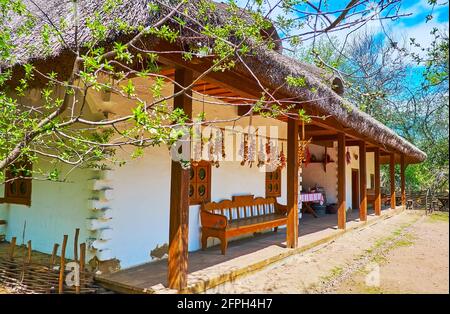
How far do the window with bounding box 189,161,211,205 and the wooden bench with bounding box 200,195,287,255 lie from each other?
0.15m

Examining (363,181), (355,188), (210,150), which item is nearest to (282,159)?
(210,150)

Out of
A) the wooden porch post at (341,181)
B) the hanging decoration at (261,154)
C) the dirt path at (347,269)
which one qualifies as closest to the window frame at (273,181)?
the hanging decoration at (261,154)

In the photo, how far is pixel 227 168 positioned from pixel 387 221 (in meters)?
6.07

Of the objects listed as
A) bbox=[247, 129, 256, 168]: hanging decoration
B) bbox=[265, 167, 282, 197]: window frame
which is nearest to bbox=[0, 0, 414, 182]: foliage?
bbox=[247, 129, 256, 168]: hanging decoration

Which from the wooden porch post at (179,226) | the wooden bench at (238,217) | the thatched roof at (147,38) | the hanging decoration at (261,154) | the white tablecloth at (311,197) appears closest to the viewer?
the thatched roof at (147,38)

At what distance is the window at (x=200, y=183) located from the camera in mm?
5352

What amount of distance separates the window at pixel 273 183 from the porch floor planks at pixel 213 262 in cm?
89

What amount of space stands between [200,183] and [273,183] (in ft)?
8.41

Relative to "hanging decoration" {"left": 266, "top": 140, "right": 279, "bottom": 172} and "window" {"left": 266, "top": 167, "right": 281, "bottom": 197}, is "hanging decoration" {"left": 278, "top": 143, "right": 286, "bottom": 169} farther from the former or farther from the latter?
"window" {"left": 266, "top": 167, "right": 281, "bottom": 197}

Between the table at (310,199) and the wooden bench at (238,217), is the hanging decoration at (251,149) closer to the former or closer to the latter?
the wooden bench at (238,217)

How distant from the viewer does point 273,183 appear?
7.62m
